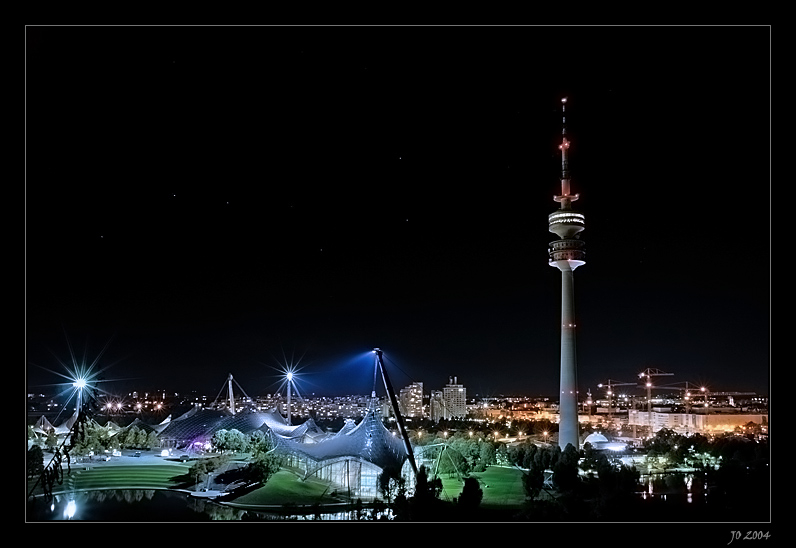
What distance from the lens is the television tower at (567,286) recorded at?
12891mm

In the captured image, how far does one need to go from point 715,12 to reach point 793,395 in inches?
67.0

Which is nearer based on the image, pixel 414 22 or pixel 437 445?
pixel 414 22

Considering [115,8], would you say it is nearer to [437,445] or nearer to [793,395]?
[793,395]

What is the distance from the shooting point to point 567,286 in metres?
13.2

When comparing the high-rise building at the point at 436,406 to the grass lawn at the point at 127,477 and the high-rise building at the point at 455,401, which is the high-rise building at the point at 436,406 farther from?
the grass lawn at the point at 127,477

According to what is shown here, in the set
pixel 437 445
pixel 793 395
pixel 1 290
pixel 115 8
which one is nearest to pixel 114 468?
pixel 437 445

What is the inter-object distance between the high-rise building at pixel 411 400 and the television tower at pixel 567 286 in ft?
22.4

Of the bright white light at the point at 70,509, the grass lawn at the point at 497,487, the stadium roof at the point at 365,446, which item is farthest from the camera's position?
the stadium roof at the point at 365,446

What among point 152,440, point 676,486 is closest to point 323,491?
point 676,486

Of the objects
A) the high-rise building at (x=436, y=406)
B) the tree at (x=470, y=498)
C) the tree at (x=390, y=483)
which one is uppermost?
the tree at (x=470, y=498)

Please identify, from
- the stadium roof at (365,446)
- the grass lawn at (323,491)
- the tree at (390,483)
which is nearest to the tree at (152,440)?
the stadium roof at (365,446)

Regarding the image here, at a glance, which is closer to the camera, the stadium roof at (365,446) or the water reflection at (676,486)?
the water reflection at (676,486)

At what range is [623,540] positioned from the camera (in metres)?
3.52

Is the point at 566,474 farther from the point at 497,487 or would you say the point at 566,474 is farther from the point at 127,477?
the point at 127,477
